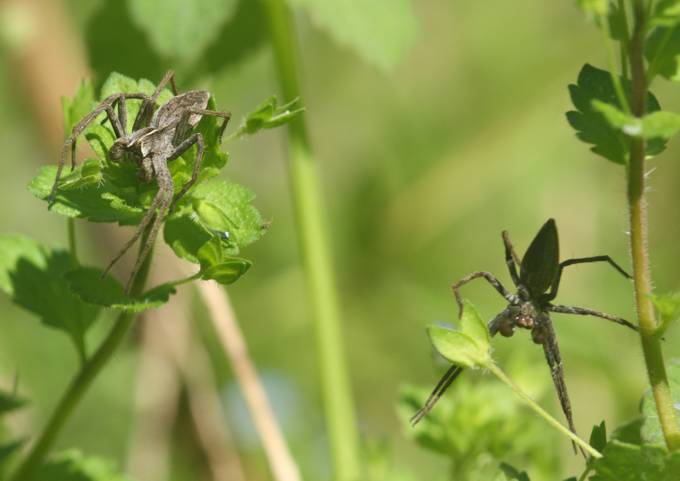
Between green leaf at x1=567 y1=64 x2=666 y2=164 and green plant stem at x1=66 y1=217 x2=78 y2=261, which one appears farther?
green plant stem at x1=66 y1=217 x2=78 y2=261

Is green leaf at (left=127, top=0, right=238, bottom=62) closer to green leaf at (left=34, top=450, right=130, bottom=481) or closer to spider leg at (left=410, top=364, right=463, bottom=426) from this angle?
green leaf at (left=34, top=450, right=130, bottom=481)

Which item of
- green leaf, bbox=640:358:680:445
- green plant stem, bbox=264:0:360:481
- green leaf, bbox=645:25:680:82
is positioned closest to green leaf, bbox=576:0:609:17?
green leaf, bbox=645:25:680:82

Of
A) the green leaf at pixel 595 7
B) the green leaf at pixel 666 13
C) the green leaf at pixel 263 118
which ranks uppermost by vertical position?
the green leaf at pixel 595 7

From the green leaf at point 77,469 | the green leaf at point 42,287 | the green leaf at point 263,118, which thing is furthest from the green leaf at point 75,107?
the green leaf at point 77,469

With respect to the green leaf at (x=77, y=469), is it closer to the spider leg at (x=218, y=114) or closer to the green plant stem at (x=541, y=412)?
the spider leg at (x=218, y=114)

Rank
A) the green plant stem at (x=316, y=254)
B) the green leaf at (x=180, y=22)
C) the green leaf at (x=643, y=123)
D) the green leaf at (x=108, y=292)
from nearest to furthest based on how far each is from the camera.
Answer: the green leaf at (x=643, y=123)
the green leaf at (x=108, y=292)
the green plant stem at (x=316, y=254)
the green leaf at (x=180, y=22)
